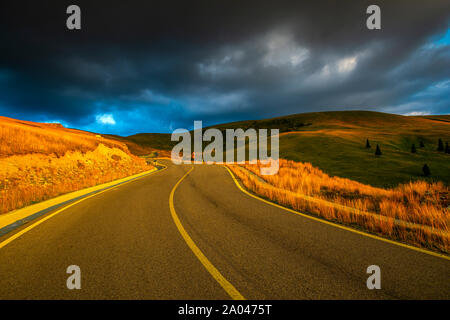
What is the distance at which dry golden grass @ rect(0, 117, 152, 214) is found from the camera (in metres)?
8.70

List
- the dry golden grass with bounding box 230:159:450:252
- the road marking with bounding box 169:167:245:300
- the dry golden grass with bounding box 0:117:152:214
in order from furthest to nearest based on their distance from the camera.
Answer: the dry golden grass with bounding box 0:117:152:214
the dry golden grass with bounding box 230:159:450:252
the road marking with bounding box 169:167:245:300

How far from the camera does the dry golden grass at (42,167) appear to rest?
8.70 m

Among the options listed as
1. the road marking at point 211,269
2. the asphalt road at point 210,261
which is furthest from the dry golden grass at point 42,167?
the road marking at point 211,269

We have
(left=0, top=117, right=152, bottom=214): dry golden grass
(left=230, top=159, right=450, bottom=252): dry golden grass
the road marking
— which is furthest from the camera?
(left=0, top=117, right=152, bottom=214): dry golden grass

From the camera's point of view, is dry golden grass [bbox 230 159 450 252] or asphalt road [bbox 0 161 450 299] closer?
asphalt road [bbox 0 161 450 299]

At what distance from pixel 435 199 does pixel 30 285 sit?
12.4 m

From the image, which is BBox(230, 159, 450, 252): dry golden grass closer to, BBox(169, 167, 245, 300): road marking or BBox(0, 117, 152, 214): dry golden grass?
BBox(169, 167, 245, 300): road marking

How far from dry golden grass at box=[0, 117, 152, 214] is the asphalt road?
4.76m

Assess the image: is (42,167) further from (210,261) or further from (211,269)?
(211,269)

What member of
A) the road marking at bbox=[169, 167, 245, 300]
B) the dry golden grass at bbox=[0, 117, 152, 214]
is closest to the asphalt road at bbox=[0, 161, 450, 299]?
the road marking at bbox=[169, 167, 245, 300]

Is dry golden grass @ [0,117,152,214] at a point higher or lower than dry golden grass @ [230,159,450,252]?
higher

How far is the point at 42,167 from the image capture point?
12180mm
